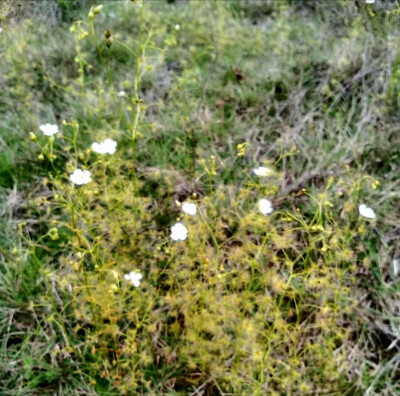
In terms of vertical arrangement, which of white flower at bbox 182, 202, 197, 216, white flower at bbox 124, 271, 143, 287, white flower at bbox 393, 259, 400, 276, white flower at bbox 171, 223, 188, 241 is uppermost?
white flower at bbox 182, 202, 197, 216

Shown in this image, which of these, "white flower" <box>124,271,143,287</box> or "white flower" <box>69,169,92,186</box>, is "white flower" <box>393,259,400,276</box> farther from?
"white flower" <box>69,169,92,186</box>

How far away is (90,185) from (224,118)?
94 cm

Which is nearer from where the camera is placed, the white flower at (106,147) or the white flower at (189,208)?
the white flower at (189,208)

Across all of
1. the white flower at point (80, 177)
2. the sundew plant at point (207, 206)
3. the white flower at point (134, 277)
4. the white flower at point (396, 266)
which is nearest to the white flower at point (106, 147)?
the sundew plant at point (207, 206)

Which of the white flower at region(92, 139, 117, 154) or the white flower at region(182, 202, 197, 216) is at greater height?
the white flower at region(92, 139, 117, 154)

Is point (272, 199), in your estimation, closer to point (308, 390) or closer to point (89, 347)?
point (308, 390)

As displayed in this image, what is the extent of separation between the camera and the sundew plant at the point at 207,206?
178 cm

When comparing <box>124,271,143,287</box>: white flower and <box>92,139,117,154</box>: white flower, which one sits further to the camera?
<box>92,139,117,154</box>: white flower

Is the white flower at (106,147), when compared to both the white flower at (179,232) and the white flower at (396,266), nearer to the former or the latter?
the white flower at (179,232)

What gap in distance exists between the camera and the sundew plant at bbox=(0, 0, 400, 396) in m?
1.78

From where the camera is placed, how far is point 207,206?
211cm

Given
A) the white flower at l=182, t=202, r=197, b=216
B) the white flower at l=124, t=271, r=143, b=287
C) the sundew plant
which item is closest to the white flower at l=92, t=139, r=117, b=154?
the sundew plant

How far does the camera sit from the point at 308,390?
69.1 inches

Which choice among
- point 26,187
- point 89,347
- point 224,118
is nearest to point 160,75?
point 224,118
